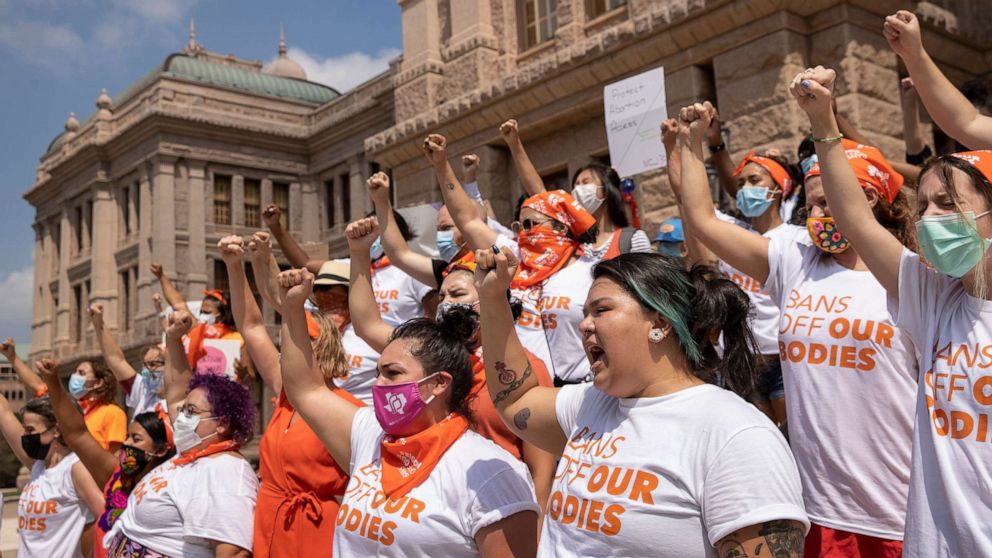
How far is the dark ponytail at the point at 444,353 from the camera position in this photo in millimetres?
3217

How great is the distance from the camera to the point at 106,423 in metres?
6.93

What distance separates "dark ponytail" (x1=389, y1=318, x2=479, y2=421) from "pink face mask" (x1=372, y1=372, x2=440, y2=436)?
0.11 meters

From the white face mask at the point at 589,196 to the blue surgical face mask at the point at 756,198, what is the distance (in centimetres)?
85

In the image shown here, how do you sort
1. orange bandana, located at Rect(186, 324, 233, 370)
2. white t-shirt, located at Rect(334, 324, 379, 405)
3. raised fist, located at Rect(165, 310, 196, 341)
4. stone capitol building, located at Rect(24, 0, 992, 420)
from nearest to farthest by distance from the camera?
A: white t-shirt, located at Rect(334, 324, 379, 405), raised fist, located at Rect(165, 310, 196, 341), orange bandana, located at Rect(186, 324, 233, 370), stone capitol building, located at Rect(24, 0, 992, 420)

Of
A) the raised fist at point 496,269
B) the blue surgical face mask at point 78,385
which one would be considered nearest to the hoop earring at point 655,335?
the raised fist at point 496,269

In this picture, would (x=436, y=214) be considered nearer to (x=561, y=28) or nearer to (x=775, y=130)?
(x=775, y=130)

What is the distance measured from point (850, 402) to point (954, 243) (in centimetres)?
81

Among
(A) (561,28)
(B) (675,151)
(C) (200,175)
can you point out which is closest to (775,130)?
(A) (561,28)

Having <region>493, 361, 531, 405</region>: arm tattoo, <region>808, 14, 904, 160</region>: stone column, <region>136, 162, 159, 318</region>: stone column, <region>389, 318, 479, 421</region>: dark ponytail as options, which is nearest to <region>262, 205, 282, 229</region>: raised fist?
<region>389, 318, 479, 421</region>: dark ponytail

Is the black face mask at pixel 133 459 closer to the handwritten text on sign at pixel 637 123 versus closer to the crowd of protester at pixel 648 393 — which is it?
the crowd of protester at pixel 648 393

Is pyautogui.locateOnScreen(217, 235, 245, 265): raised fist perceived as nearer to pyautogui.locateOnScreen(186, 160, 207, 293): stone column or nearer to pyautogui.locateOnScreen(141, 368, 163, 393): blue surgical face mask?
pyautogui.locateOnScreen(141, 368, 163, 393): blue surgical face mask

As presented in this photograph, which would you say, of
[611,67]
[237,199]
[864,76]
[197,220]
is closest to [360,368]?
[864,76]

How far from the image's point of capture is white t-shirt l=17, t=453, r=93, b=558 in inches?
229

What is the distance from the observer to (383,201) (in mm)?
4484
